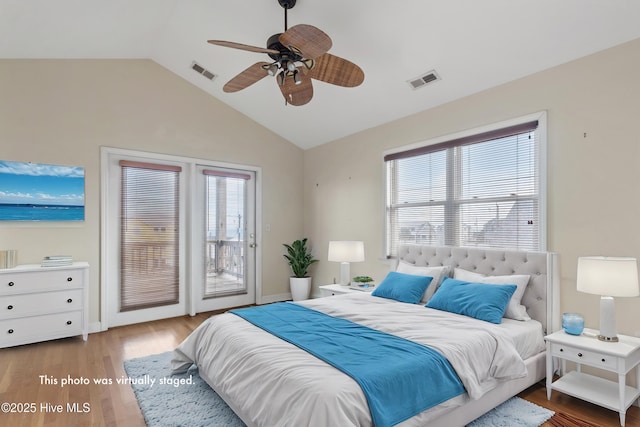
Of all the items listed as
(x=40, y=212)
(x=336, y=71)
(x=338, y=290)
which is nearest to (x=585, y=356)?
(x=338, y=290)

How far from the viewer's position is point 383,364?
1.83 meters

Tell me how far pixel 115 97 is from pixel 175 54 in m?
0.90

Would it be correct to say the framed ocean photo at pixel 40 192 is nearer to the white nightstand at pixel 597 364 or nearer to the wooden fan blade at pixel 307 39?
the wooden fan blade at pixel 307 39

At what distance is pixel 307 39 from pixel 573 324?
272 cm

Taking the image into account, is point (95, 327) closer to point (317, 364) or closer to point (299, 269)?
point (299, 269)

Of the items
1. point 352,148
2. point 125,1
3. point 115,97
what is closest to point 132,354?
point 115,97

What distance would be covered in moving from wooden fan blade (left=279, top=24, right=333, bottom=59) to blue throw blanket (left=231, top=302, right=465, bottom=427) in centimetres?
178

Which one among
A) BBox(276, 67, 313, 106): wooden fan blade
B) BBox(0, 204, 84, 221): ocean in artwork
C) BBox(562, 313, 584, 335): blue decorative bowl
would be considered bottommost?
BBox(562, 313, 584, 335): blue decorative bowl

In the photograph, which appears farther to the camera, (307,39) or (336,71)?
(336,71)

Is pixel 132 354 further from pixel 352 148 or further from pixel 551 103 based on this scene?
pixel 551 103

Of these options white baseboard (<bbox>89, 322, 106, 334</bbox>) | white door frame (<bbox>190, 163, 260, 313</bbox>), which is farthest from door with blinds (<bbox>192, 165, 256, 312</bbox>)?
white baseboard (<bbox>89, 322, 106, 334</bbox>)

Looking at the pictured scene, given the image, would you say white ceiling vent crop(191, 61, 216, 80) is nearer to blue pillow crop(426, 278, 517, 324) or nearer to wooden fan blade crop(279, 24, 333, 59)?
wooden fan blade crop(279, 24, 333, 59)

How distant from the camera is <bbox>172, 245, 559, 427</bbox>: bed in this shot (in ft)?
5.41

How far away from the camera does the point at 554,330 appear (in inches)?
111
